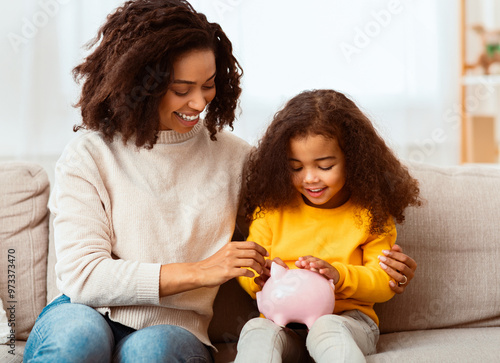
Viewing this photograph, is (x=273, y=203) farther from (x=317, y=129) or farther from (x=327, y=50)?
(x=327, y=50)

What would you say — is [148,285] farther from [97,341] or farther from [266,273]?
[266,273]

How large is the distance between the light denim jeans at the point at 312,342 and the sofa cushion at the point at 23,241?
67 cm

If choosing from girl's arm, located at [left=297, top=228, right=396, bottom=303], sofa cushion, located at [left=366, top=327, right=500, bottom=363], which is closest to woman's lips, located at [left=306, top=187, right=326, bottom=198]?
girl's arm, located at [left=297, top=228, right=396, bottom=303]

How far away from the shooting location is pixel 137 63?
138 centimetres

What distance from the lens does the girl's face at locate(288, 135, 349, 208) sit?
1.46 m

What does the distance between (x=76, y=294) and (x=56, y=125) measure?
157 centimetres

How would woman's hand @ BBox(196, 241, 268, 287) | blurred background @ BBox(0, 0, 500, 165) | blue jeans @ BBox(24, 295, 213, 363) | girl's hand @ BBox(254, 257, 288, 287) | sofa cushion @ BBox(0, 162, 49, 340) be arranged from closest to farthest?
blue jeans @ BBox(24, 295, 213, 363) → woman's hand @ BBox(196, 241, 268, 287) → girl's hand @ BBox(254, 257, 288, 287) → sofa cushion @ BBox(0, 162, 49, 340) → blurred background @ BBox(0, 0, 500, 165)

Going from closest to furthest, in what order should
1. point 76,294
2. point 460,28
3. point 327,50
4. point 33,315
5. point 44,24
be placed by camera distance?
point 76,294 < point 33,315 < point 44,24 < point 327,50 < point 460,28

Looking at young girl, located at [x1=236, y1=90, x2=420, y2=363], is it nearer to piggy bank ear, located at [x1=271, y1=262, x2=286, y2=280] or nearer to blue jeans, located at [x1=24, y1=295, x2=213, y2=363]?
piggy bank ear, located at [x1=271, y1=262, x2=286, y2=280]

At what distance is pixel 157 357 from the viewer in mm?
1254

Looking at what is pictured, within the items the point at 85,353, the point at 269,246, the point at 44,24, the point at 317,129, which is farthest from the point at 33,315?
the point at 44,24

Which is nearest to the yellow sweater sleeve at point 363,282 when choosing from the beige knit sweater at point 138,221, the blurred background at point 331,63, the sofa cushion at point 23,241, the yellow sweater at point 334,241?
the yellow sweater at point 334,241

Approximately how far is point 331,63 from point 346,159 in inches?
63.6

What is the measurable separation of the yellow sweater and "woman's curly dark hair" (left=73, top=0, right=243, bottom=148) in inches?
16.2
